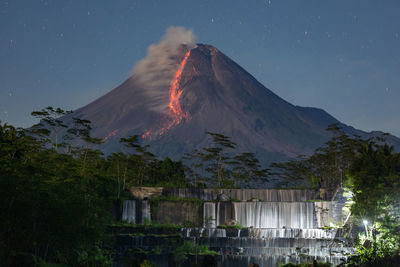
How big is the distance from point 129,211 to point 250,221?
521 inches

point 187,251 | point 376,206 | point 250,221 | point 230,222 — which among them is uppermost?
point 376,206

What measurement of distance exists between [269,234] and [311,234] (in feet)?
13.1

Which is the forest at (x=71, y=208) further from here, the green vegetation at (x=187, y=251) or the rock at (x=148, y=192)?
the green vegetation at (x=187, y=251)

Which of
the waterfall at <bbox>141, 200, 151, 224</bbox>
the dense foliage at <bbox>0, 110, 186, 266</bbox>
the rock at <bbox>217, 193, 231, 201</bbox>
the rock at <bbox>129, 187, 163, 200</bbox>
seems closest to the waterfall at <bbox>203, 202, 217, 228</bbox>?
the rock at <bbox>129, 187, 163, 200</bbox>

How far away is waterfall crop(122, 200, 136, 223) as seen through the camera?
56750mm

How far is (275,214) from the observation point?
56.6 metres

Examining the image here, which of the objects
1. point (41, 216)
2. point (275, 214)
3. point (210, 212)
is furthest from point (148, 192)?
point (41, 216)

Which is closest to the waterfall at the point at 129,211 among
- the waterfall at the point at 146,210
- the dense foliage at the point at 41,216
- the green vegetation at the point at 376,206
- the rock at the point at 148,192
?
the waterfall at the point at 146,210

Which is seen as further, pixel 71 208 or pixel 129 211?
pixel 129 211

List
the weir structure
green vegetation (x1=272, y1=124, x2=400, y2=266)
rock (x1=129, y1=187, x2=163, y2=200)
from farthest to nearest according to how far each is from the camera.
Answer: rock (x1=129, y1=187, x2=163, y2=200)
the weir structure
green vegetation (x1=272, y1=124, x2=400, y2=266)

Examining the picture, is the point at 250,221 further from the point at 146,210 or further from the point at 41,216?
the point at 41,216

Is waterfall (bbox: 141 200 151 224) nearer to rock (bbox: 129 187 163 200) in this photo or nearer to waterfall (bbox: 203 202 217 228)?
→ rock (bbox: 129 187 163 200)

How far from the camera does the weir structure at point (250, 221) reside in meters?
46.1

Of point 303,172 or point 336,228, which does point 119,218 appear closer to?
point 336,228
